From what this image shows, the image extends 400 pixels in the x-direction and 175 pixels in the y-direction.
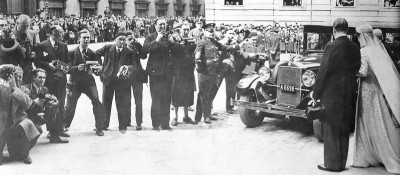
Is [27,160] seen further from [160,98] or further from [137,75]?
[160,98]

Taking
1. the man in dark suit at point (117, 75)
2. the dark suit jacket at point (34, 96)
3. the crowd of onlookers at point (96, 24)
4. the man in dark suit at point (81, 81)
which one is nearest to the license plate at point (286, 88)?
the man in dark suit at point (117, 75)

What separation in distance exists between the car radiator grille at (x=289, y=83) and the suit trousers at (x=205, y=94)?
88 centimetres

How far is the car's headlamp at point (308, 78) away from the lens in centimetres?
559

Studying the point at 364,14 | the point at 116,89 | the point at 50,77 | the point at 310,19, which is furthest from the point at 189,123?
the point at 310,19

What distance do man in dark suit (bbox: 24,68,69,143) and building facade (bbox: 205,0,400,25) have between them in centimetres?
368

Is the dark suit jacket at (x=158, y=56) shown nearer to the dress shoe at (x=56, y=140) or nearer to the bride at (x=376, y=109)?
the dress shoe at (x=56, y=140)

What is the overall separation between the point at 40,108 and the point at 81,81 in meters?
0.72

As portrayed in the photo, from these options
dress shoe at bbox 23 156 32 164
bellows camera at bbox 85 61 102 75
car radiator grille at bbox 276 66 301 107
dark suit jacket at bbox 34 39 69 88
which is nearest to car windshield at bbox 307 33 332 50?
car radiator grille at bbox 276 66 301 107

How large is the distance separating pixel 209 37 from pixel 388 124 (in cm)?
267

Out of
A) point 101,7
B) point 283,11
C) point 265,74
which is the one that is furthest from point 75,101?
point 101,7

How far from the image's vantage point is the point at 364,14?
6316mm

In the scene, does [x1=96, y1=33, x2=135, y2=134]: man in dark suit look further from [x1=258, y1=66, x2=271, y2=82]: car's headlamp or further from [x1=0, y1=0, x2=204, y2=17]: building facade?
[x1=0, y1=0, x2=204, y2=17]: building facade

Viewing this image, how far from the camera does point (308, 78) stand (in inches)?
221

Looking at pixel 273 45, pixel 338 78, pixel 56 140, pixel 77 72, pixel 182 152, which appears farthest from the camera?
pixel 273 45
